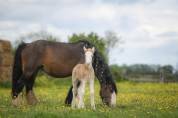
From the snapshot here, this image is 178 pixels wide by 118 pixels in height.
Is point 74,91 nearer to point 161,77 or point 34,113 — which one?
point 34,113

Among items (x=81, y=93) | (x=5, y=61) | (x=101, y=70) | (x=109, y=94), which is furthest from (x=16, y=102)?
(x=5, y=61)

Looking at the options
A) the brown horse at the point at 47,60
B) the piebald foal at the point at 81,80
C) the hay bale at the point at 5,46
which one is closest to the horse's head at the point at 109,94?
the brown horse at the point at 47,60

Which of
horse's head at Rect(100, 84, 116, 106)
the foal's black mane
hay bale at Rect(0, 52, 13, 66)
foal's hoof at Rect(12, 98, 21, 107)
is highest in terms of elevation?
hay bale at Rect(0, 52, 13, 66)

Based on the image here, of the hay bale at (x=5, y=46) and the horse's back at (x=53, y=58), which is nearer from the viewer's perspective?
the horse's back at (x=53, y=58)

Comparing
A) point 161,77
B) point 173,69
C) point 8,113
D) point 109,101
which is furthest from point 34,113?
point 173,69

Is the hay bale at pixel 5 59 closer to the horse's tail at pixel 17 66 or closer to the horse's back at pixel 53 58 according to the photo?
the horse's tail at pixel 17 66

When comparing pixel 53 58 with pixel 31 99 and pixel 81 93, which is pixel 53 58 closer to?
pixel 31 99

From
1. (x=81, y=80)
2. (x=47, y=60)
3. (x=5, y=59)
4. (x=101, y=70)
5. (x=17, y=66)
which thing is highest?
(x=5, y=59)

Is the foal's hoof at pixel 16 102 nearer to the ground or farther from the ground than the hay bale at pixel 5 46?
nearer to the ground

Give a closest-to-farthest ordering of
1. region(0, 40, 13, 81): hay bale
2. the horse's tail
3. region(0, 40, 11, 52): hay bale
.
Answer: the horse's tail
region(0, 40, 13, 81): hay bale
region(0, 40, 11, 52): hay bale

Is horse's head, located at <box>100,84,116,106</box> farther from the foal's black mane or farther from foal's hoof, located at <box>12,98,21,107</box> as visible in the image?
foal's hoof, located at <box>12,98,21,107</box>

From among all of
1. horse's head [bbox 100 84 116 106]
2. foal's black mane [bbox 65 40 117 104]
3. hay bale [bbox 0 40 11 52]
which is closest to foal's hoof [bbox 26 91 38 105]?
foal's black mane [bbox 65 40 117 104]

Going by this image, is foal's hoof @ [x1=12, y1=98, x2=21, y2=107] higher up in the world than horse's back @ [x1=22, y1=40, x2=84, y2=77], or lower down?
lower down

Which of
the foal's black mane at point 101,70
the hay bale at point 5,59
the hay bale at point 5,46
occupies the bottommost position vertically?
the foal's black mane at point 101,70
